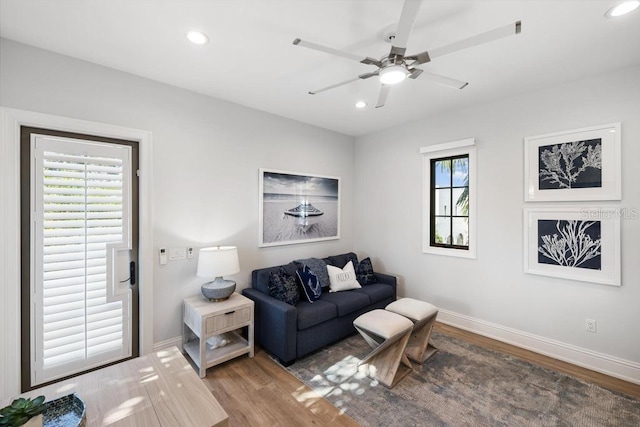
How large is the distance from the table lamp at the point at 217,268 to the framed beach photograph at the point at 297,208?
707 millimetres

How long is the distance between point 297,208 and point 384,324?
1.97 metres

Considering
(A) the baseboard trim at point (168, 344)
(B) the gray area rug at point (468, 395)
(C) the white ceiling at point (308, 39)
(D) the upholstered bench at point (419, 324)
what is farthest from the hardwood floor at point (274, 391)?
(C) the white ceiling at point (308, 39)

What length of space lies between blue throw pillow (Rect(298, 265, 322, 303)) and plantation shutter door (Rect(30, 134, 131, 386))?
1659 millimetres

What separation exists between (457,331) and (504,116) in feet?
8.39

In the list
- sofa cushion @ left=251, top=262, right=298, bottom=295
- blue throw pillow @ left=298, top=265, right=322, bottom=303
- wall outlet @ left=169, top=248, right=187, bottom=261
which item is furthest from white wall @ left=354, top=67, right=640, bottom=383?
wall outlet @ left=169, top=248, right=187, bottom=261

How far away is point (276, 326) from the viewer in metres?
2.67

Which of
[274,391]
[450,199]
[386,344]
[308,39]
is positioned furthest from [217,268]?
[450,199]

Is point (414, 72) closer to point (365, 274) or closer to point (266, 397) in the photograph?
point (365, 274)

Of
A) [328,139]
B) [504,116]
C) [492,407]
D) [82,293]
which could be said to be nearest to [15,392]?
[82,293]

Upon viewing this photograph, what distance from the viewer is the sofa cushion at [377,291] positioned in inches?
134

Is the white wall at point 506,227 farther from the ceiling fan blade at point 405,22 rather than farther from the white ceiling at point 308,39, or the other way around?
the ceiling fan blade at point 405,22

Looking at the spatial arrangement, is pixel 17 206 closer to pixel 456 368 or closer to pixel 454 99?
pixel 456 368

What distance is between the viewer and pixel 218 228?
3.06 metres

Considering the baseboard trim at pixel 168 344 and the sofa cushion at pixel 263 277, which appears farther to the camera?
the sofa cushion at pixel 263 277
